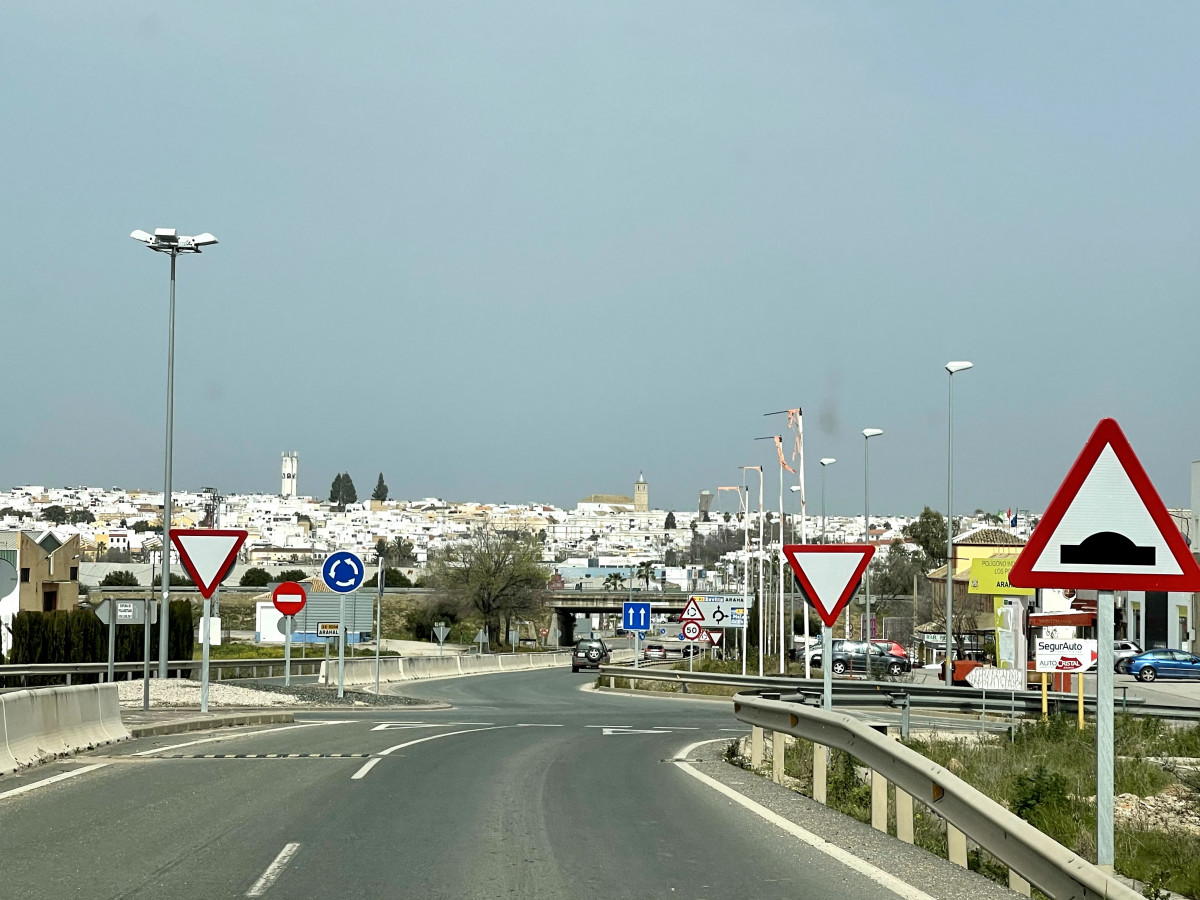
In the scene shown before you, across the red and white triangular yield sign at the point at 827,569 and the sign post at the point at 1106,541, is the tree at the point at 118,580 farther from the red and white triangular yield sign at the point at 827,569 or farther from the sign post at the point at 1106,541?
the sign post at the point at 1106,541

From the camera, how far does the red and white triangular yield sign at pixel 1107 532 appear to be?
715cm

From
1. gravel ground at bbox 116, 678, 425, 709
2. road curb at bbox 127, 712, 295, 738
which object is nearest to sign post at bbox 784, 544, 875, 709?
road curb at bbox 127, 712, 295, 738

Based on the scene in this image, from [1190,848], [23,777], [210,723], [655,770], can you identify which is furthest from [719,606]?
[1190,848]

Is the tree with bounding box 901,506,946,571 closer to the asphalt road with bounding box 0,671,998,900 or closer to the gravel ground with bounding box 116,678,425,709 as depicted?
the gravel ground with bounding box 116,678,425,709

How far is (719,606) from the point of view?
143 ft

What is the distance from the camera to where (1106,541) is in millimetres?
7289

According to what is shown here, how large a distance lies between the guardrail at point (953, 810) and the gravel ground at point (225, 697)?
18.3 m

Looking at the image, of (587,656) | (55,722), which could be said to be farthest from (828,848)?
(587,656)

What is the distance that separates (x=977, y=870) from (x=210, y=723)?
16.0 m

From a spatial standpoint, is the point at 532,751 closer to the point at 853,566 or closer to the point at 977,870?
the point at 853,566

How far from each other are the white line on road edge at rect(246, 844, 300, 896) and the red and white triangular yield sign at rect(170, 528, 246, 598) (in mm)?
12102

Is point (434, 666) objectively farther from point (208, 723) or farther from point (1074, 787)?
point (1074, 787)

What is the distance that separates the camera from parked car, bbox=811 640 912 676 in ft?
170

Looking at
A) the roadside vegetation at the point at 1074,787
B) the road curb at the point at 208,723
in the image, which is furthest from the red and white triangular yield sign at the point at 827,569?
the road curb at the point at 208,723
